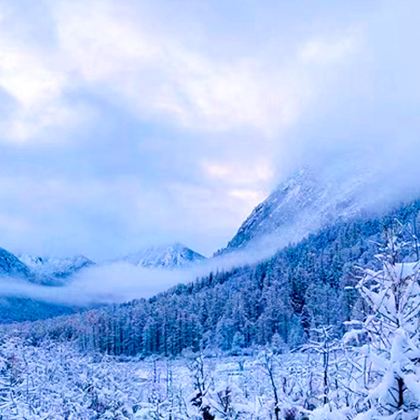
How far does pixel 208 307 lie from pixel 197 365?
141 meters

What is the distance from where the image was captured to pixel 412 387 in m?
4.55

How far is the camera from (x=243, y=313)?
137000 mm

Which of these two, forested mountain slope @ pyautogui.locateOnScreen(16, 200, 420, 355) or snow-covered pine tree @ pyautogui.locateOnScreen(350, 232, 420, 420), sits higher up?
forested mountain slope @ pyautogui.locateOnScreen(16, 200, 420, 355)

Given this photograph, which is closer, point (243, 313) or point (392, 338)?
point (392, 338)

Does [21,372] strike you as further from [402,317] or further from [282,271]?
[282,271]

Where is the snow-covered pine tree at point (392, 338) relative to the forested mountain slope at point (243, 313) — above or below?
below

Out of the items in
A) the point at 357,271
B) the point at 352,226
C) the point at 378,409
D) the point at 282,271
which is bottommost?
the point at 378,409

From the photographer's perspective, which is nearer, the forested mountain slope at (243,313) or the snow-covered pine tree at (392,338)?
the snow-covered pine tree at (392,338)

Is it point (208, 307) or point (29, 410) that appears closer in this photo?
point (29, 410)

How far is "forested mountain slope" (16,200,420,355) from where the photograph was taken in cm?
12475

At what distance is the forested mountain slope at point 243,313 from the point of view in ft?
409

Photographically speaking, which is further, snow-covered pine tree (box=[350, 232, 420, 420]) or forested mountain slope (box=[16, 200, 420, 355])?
forested mountain slope (box=[16, 200, 420, 355])

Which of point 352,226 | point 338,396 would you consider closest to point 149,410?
point 338,396

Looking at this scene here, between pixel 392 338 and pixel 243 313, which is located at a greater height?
pixel 243 313
